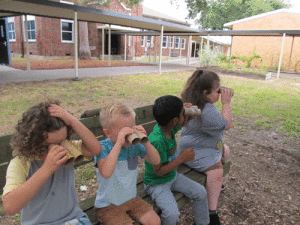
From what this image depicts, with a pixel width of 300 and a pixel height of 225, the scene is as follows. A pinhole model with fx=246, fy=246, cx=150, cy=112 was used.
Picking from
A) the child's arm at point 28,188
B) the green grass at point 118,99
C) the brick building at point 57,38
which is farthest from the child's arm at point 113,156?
the brick building at point 57,38

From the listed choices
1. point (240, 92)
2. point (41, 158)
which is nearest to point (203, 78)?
point (41, 158)

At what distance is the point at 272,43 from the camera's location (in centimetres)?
2347

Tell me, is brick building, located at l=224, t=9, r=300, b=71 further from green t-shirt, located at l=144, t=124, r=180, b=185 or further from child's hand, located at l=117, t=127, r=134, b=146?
child's hand, located at l=117, t=127, r=134, b=146

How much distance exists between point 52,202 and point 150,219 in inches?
27.4

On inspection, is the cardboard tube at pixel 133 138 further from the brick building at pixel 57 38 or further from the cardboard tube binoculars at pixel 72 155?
the brick building at pixel 57 38

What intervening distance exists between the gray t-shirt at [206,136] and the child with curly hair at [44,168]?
124 centimetres

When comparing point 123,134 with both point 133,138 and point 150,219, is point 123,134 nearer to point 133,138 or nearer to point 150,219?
point 133,138

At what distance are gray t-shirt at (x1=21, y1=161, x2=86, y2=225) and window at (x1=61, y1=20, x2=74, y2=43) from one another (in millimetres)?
23337

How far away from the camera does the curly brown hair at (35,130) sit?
131cm

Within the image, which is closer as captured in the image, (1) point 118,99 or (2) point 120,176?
(2) point 120,176

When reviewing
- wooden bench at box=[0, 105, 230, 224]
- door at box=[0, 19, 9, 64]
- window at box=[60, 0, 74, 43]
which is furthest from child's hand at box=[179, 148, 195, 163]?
window at box=[60, 0, 74, 43]

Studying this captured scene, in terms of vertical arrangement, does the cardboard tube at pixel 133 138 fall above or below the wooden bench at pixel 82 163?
above

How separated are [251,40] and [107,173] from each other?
86.0 ft

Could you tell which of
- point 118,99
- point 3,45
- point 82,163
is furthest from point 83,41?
point 82,163
